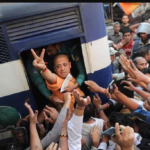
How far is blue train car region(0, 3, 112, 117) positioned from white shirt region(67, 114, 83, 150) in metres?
0.88

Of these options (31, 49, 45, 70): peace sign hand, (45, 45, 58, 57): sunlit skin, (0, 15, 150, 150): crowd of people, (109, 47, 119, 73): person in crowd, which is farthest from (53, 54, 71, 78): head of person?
(109, 47, 119, 73): person in crowd

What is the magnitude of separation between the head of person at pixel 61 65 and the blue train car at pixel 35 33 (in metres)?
0.24

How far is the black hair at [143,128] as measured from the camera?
1998mm

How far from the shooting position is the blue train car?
85.0 inches

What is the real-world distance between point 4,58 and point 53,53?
0.63 meters

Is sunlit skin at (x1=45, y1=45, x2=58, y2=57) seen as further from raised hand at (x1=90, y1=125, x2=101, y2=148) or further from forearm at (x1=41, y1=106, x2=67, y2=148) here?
raised hand at (x1=90, y1=125, x2=101, y2=148)

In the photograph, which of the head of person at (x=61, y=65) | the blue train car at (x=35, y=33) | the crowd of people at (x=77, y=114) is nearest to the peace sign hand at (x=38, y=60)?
the crowd of people at (x=77, y=114)

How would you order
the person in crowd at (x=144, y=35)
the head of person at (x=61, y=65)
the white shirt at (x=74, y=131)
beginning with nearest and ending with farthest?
the white shirt at (x=74, y=131)
the head of person at (x=61, y=65)
the person in crowd at (x=144, y=35)

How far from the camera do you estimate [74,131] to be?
174cm

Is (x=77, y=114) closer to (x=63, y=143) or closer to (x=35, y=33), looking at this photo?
(x=63, y=143)

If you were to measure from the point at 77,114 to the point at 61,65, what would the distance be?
0.87 m

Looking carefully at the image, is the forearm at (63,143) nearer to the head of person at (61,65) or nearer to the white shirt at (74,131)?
the white shirt at (74,131)

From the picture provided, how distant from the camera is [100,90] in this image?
2.48 m

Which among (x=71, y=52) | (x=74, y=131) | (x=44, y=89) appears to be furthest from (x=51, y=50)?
(x=74, y=131)
